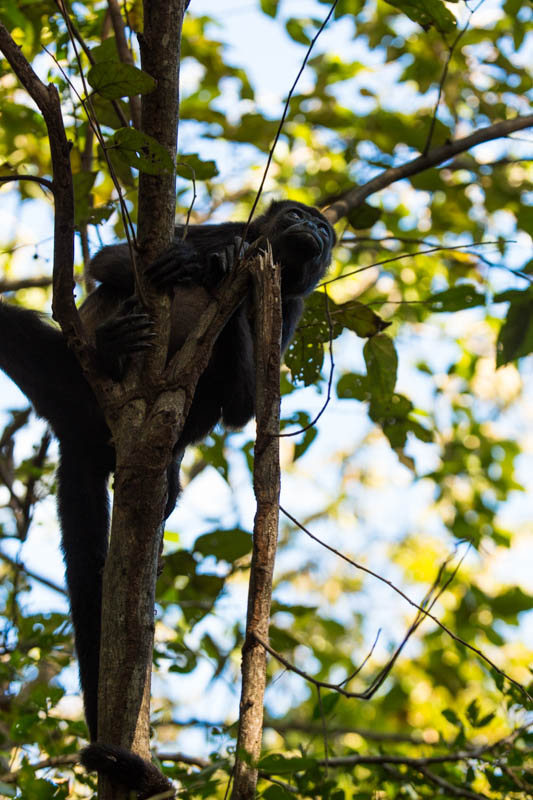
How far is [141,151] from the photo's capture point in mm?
2555

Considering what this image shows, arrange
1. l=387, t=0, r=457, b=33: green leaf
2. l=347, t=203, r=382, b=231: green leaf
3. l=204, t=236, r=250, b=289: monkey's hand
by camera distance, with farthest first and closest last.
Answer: l=347, t=203, r=382, b=231: green leaf, l=204, t=236, r=250, b=289: monkey's hand, l=387, t=0, r=457, b=33: green leaf

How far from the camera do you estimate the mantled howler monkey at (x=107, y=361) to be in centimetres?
307

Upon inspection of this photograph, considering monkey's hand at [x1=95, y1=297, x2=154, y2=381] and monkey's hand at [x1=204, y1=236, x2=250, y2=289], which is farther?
monkey's hand at [x1=204, y1=236, x2=250, y2=289]

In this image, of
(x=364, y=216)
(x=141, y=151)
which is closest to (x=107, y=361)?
(x=141, y=151)

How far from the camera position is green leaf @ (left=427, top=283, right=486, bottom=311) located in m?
3.89

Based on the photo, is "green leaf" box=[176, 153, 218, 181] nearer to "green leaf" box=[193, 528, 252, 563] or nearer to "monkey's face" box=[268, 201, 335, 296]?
"monkey's face" box=[268, 201, 335, 296]

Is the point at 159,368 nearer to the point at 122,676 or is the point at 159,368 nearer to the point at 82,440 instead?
the point at 122,676

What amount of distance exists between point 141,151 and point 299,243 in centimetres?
186

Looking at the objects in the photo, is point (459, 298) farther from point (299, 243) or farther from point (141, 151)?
point (141, 151)

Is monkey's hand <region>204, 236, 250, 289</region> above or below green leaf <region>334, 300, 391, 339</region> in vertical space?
below

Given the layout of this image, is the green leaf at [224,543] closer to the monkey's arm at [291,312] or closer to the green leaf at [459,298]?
the monkey's arm at [291,312]

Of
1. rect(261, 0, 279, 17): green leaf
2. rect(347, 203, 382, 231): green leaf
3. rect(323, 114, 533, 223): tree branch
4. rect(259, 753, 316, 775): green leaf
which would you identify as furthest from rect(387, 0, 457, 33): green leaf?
rect(259, 753, 316, 775): green leaf

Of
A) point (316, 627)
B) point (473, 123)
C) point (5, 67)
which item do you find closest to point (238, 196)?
point (473, 123)

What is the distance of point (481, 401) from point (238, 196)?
666 cm
